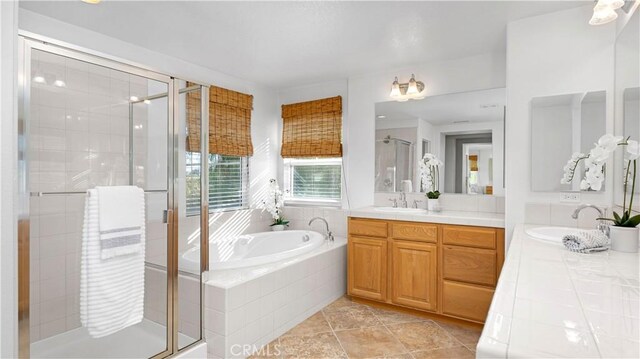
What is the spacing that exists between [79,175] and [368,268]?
8.15 ft

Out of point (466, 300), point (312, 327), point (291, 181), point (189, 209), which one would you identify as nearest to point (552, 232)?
point (466, 300)

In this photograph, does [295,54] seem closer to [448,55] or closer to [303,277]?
[448,55]

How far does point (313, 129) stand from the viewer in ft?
14.1

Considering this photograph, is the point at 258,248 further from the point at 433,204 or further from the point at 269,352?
the point at 433,204

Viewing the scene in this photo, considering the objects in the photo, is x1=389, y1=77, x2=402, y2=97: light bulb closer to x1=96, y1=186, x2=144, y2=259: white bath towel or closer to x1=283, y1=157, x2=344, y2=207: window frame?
x1=283, y1=157, x2=344, y2=207: window frame

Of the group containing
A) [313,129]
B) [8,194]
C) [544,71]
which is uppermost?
[544,71]

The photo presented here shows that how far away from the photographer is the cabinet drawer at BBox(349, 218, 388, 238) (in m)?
3.19

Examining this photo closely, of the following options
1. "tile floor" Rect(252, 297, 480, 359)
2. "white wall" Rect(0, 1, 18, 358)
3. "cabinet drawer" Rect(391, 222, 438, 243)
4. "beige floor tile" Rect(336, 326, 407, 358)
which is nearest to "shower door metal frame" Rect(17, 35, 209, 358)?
"white wall" Rect(0, 1, 18, 358)

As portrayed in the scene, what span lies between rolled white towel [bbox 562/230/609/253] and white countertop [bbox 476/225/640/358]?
108 mm

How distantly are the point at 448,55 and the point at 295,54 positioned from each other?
1501mm

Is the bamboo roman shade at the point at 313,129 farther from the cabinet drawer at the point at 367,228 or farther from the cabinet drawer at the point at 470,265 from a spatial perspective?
the cabinet drawer at the point at 470,265

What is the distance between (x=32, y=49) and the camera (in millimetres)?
1521

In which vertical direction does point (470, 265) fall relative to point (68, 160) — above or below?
below

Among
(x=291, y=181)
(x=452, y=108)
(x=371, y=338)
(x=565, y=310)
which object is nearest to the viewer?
(x=565, y=310)
